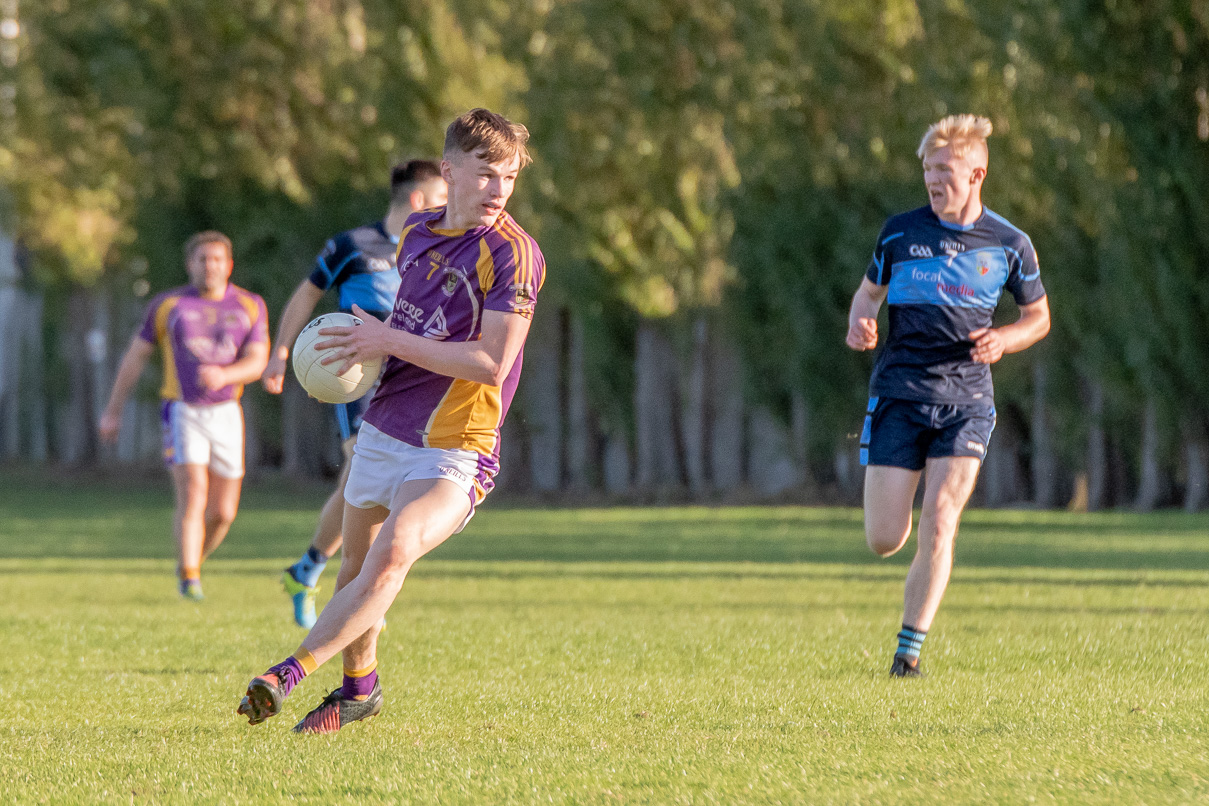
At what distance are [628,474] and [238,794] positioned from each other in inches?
768

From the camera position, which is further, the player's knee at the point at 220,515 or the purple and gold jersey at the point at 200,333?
the player's knee at the point at 220,515

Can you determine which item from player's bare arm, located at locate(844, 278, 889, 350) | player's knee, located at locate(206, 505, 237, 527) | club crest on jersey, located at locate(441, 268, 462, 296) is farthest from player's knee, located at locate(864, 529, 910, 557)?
player's knee, located at locate(206, 505, 237, 527)

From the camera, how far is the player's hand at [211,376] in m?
10.8

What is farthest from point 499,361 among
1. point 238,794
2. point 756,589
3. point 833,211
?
point 833,211

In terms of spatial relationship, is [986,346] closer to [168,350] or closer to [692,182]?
[168,350]

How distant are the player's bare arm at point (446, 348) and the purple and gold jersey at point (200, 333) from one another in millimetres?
5596

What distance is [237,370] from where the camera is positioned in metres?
10.9

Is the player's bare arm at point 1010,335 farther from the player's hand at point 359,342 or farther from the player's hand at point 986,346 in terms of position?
the player's hand at point 359,342

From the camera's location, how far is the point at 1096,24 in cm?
1827

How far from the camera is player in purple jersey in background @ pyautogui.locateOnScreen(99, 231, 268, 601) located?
10883 mm

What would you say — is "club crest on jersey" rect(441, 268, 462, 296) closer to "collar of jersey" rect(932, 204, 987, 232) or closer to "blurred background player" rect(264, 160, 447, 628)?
"collar of jersey" rect(932, 204, 987, 232)

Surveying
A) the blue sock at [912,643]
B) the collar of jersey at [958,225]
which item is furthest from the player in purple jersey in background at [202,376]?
the blue sock at [912,643]

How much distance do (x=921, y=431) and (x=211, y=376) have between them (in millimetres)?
5100

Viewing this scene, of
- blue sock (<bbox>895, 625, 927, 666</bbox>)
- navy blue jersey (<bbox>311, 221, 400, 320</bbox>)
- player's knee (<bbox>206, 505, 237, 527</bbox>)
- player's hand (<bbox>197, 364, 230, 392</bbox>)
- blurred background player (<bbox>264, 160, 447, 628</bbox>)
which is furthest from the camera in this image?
player's knee (<bbox>206, 505, 237, 527</bbox>)
